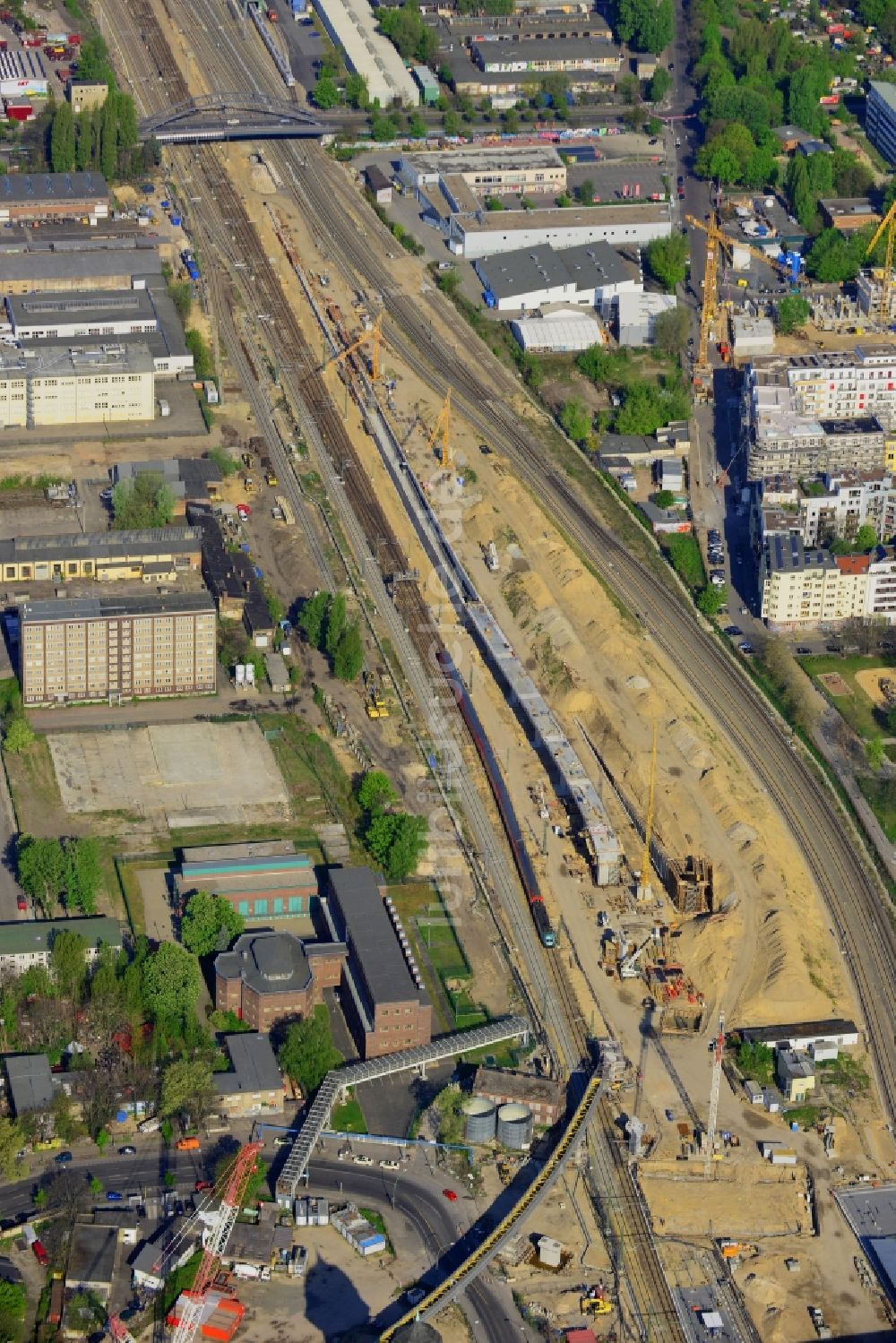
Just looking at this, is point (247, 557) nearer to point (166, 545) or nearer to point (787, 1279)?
point (166, 545)

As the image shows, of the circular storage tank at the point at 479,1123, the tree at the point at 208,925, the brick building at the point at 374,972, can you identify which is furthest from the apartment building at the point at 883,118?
the circular storage tank at the point at 479,1123

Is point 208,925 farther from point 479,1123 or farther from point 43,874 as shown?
point 479,1123

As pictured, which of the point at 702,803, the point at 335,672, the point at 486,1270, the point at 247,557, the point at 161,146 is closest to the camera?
the point at 486,1270

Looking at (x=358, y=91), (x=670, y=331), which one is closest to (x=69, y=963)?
(x=670, y=331)

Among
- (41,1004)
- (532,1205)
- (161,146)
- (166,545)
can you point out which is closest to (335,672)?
(166,545)

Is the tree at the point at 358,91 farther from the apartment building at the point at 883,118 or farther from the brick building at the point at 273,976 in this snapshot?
the brick building at the point at 273,976

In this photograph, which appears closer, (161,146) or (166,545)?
(166,545)

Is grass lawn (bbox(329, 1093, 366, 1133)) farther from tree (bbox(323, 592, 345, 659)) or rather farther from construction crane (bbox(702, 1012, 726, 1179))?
tree (bbox(323, 592, 345, 659))
